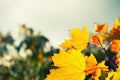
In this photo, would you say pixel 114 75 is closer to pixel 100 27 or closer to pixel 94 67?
pixel 94 67

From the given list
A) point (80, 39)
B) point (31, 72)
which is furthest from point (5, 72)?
point (80, 39)

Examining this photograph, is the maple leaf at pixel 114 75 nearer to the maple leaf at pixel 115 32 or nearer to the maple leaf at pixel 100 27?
the maple leaf at pixel 115 32

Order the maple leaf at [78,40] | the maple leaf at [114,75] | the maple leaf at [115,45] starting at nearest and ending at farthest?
the maple leaf at [114,75]
the maple leaf at [115,45]
the maple leaf at [78,40]

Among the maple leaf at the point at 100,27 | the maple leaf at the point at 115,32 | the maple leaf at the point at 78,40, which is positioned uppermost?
the maple leaf at the point at 100,27

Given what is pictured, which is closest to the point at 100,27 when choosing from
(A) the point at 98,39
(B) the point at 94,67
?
(A) the point at 98,39

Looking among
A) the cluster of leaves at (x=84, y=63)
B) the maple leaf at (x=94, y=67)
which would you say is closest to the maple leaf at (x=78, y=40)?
the cluster of leaves at (x=84, y=63)

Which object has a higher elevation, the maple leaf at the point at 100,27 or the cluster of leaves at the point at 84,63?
the maple leaf at the point at 100,27
